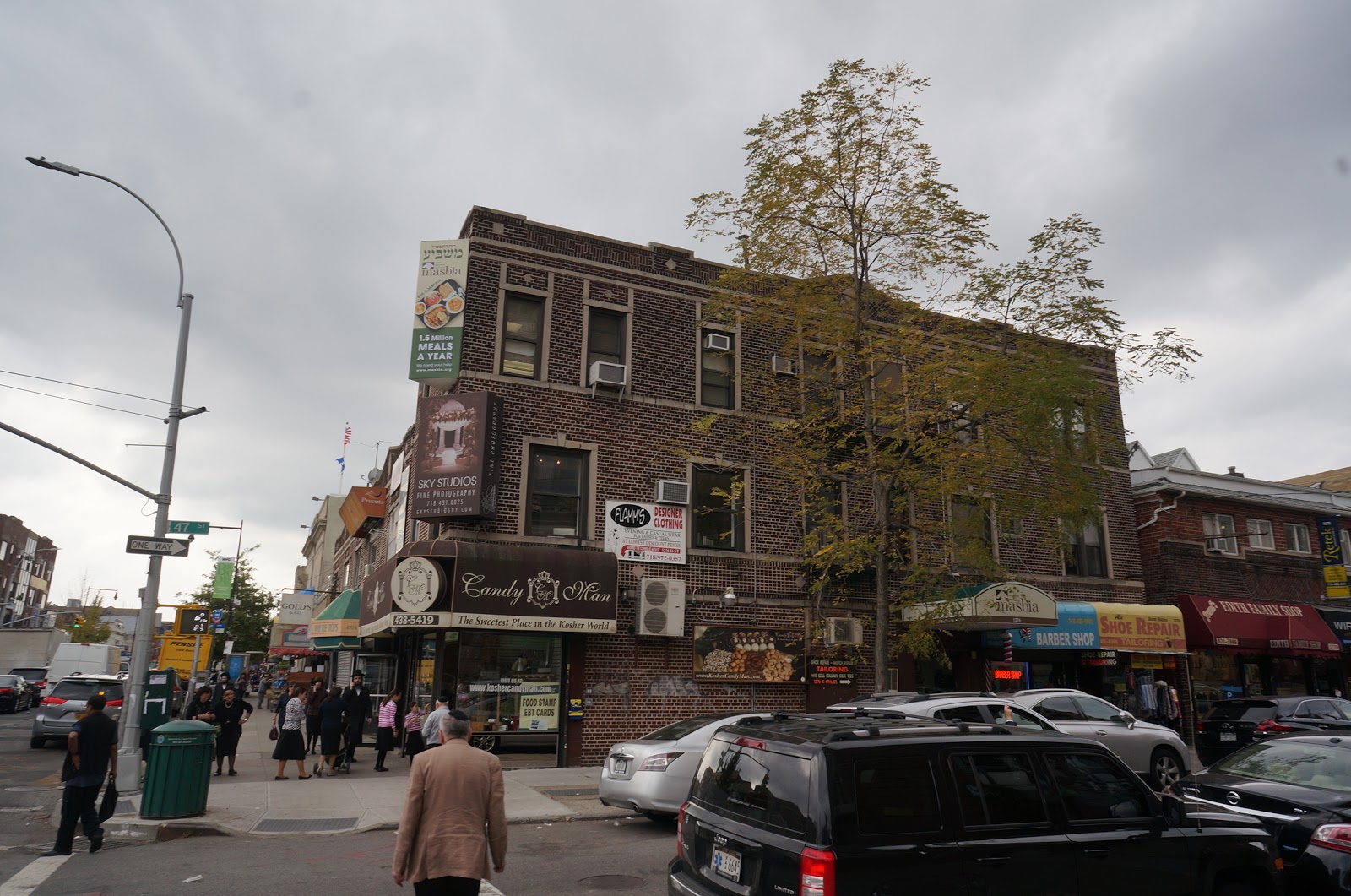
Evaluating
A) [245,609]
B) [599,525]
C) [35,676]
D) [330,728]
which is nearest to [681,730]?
[599,525]

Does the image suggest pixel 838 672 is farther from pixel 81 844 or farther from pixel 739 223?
pixel 81 844

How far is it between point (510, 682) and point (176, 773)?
7491mm

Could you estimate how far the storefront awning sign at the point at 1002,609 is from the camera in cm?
1848

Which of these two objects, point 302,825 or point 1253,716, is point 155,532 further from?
point 1253,716

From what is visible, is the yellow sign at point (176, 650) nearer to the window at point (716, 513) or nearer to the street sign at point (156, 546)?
the street sign at point (156, 546)

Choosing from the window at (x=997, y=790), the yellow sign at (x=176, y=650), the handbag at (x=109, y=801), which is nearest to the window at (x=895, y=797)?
the window at (x=997, y=790)

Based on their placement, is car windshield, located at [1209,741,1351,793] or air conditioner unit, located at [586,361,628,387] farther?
air conditioner unit, located at [586,361,628,387]

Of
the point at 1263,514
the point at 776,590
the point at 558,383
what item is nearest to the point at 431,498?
the point at 558,383

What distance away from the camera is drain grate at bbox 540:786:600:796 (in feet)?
46.4

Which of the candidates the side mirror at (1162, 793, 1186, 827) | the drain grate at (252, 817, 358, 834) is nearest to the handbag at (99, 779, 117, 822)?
the drain grate at (252, 817, 358, 834)

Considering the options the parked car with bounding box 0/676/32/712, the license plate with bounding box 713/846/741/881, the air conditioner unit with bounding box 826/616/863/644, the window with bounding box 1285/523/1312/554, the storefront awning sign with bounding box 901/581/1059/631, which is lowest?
the parked car with bounding box 0/676/32/712

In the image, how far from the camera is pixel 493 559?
17.0 m

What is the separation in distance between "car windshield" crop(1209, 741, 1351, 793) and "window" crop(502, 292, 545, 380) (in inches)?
553

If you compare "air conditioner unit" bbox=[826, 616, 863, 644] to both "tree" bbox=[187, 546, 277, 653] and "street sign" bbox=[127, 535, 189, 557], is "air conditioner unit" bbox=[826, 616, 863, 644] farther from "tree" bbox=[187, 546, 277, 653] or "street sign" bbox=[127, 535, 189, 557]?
"tree" bbox=[187, 546, 277, 653]
